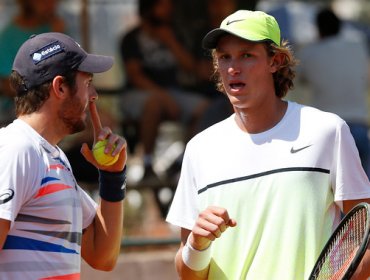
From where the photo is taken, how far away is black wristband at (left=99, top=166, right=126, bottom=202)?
4.37m

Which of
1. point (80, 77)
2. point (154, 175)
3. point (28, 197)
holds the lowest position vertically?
point (154, 175)

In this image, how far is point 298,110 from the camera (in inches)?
166

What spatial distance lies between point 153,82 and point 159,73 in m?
0.10

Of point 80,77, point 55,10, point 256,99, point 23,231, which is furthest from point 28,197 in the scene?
point 55,10

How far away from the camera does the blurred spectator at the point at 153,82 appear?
9641 mm

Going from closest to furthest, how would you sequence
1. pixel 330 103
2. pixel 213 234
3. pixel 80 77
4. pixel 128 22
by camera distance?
pixel 213 234 → pixel 80 77 → pixel 330 103 → pixel 128 22

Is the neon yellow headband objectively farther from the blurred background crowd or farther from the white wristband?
the blurred background crowd

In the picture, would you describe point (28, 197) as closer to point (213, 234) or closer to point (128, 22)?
point (213, 234)

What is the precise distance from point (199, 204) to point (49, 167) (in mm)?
604

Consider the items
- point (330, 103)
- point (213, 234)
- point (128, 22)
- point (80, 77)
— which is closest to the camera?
point (213, 234)

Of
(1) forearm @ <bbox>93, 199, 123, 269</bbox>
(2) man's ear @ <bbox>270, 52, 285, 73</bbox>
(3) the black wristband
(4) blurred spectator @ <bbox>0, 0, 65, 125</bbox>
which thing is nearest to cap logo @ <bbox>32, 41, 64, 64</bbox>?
(3) the black wristband

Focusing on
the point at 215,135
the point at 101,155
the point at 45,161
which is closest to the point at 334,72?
the point at 215,135

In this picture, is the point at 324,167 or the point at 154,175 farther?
the point at 154,175

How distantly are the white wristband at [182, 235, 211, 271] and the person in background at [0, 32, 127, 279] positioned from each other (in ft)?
1.30
